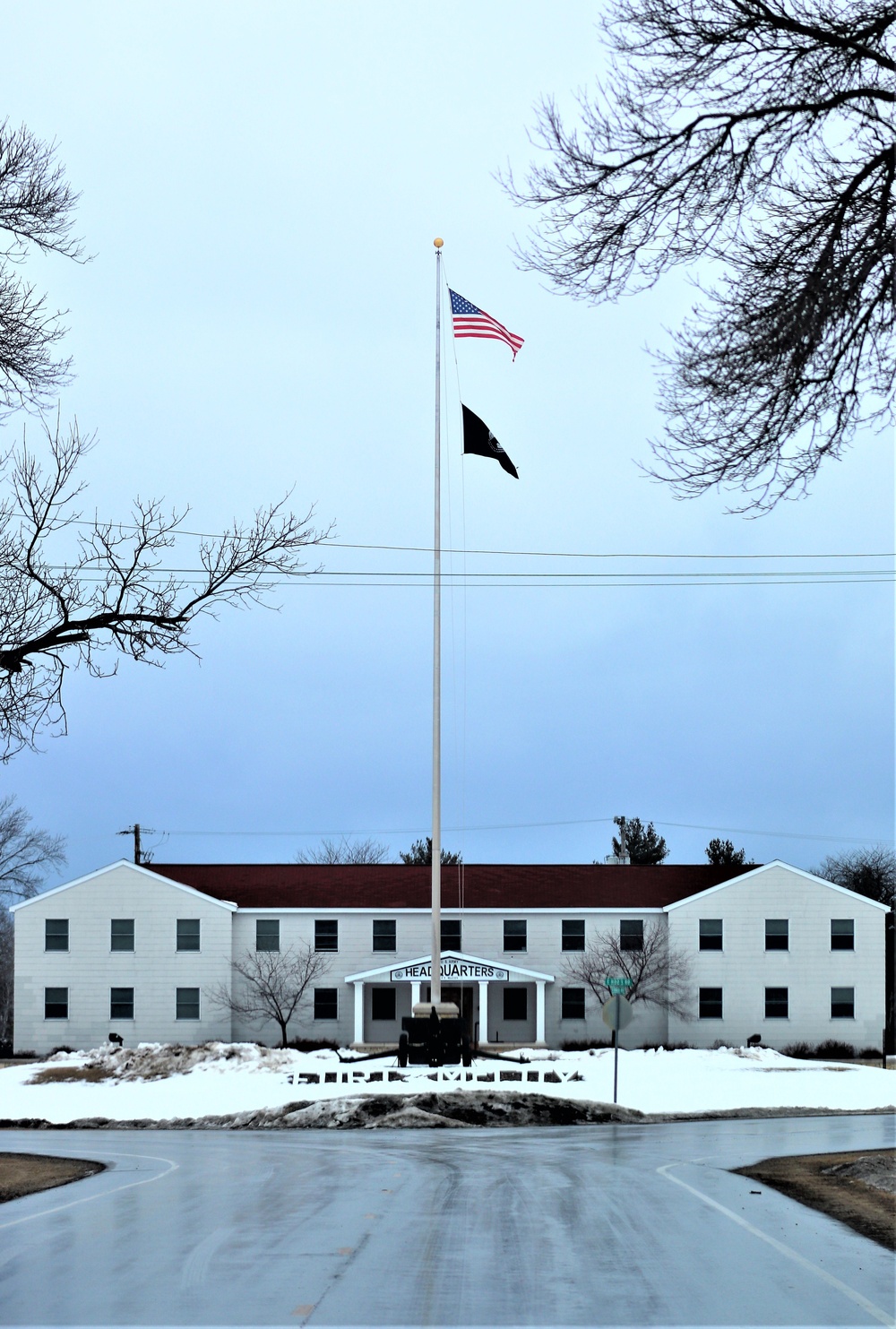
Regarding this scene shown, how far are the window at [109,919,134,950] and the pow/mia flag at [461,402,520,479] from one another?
27.3 metres

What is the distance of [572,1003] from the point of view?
57375 mm

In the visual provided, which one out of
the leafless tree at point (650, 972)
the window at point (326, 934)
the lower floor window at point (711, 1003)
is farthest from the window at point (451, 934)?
the lower floor window at point (711, 1003)

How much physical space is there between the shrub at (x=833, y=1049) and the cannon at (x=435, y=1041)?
16480mm

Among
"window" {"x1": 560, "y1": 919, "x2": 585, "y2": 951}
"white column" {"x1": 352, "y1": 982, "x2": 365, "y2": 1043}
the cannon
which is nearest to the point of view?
the cannon

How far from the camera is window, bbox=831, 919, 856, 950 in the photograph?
2227 inches

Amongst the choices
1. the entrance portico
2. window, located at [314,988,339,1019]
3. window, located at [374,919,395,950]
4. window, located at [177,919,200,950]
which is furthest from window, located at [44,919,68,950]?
window, located at [374,919,395,950]

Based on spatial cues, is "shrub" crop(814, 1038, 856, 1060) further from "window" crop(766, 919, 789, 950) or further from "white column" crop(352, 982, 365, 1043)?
"white column" crop(352, 982, 365, 1043)

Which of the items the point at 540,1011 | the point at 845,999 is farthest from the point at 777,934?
the point at 540,1011

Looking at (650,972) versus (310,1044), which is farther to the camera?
(310,1044)

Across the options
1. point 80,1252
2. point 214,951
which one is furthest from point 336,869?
point 80,1252

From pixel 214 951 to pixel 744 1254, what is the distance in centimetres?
4699

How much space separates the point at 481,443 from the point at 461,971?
75.8ft

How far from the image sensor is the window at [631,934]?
5753 centimetres

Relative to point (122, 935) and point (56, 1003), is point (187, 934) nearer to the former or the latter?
point (122, 935)
